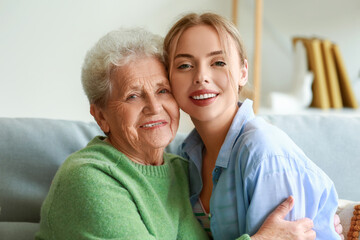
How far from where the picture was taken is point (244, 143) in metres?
1.24

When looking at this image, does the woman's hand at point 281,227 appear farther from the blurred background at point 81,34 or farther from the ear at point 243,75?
the blurred background at point 81,34

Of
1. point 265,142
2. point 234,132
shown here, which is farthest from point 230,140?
point 265,142

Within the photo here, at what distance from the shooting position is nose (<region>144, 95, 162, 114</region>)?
1346 millimetres

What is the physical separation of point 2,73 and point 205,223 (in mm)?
1827

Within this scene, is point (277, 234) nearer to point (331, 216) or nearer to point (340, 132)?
point (331, 216)

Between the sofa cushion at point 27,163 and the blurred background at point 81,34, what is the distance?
1135 mm

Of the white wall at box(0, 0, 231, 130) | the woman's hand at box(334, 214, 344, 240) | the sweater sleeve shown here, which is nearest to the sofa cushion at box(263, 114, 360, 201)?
the woman's hand at box(334, 214, 344, 240)

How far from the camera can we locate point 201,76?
4.33 feet

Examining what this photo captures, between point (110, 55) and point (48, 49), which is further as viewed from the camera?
point (48, 49)

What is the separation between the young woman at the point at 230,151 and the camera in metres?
1.19

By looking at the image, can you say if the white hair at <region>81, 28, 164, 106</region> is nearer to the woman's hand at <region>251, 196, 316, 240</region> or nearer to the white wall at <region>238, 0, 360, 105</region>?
the woman's hand at <region>251, 196, 316, 240</region>

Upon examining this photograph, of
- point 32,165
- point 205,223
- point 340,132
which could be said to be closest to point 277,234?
point 205,223

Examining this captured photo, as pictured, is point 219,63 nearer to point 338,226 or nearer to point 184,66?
point 184,66

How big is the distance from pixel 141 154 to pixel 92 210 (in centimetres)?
31
